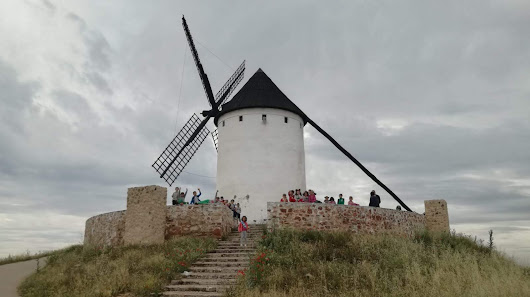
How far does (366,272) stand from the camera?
358 inches

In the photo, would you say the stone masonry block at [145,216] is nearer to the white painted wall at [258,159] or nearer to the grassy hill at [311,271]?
the grassy hill at [311,271]

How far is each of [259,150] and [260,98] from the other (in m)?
2.76

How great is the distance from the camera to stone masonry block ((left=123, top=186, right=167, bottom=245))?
1327cm

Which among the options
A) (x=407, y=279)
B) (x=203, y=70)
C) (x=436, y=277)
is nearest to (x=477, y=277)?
(x=436, y=277)

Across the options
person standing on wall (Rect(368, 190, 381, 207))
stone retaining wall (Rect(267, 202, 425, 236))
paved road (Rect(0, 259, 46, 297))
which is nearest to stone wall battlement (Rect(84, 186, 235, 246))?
stone retaining wall (Rect(267, 202, 425, 236))

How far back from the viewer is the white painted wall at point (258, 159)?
18.3 metres

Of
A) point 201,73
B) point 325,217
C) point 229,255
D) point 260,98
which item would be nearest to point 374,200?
point 325,217

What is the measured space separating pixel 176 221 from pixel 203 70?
10835 mm

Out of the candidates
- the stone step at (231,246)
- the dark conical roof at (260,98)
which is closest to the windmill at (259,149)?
the dark conical roof at (260,98)

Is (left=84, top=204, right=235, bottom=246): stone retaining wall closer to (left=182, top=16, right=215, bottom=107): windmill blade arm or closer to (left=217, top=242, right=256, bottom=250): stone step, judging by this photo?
(left=217, top=242, right=256, bottom=250): stone step

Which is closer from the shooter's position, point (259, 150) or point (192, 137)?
point (259, 150)

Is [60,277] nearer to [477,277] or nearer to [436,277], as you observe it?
[436,277]

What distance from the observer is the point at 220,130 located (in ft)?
67.2

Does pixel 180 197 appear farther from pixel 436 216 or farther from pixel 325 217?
pixel 436 216
